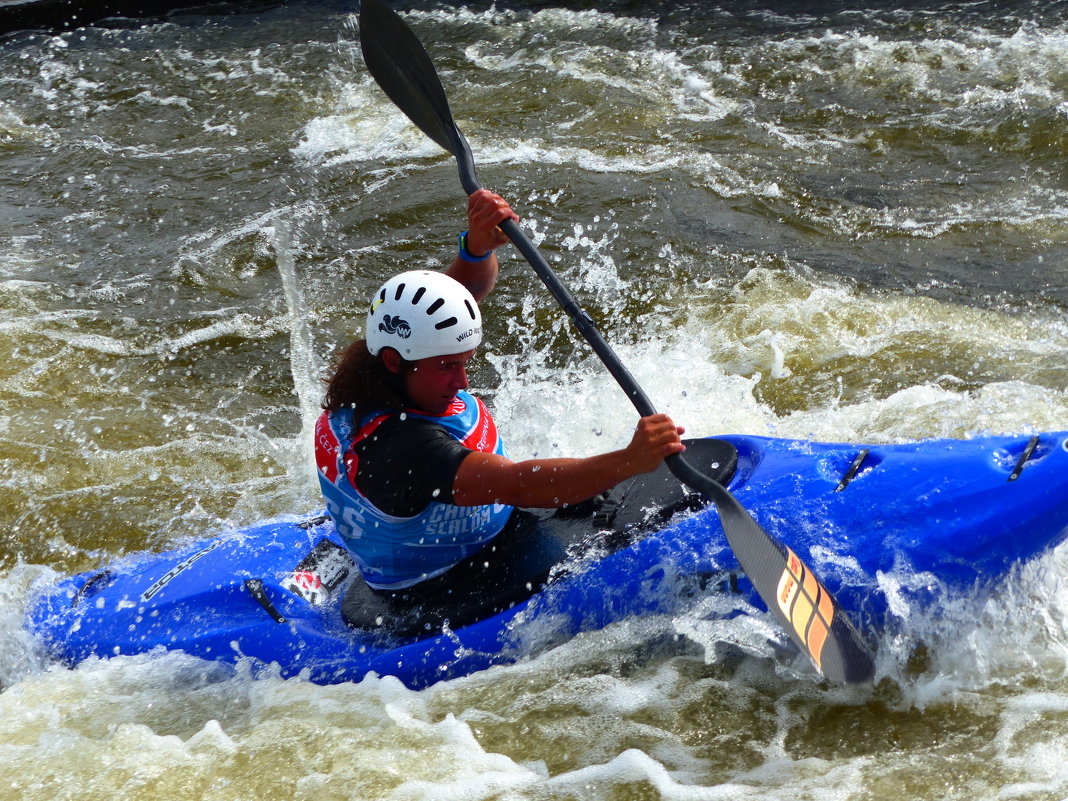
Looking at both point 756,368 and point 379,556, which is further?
point 756,368

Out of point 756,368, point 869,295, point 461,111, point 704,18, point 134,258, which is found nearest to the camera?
point 756,368

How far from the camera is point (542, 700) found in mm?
3270

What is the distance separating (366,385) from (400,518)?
0.40m

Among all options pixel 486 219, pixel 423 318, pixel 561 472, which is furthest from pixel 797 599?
pixel 486 219

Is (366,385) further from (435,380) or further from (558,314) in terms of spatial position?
(558,314)

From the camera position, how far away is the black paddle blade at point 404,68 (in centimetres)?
448

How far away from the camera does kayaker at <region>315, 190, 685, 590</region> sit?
2846 millimetres

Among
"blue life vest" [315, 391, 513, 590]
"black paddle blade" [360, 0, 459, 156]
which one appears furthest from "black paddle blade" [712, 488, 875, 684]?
"black paddle blade" [360, 0, 459, 156]

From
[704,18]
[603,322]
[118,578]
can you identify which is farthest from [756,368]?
[704,18]

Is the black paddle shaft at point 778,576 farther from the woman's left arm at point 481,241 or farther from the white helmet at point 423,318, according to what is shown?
the white helmet at point 423,318

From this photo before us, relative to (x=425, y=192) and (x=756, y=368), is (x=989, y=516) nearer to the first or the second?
(x=756, y=368)

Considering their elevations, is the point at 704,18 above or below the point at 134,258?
above

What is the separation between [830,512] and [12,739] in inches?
103

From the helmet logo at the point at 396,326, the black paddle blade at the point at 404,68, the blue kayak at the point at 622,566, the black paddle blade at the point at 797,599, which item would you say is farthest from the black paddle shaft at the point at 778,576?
the black paddle blade at the point at 404,68
